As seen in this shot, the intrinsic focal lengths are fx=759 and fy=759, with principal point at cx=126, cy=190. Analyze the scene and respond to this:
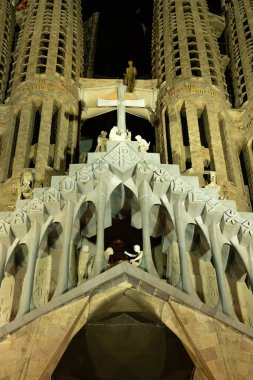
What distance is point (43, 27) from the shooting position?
2866 centimetres

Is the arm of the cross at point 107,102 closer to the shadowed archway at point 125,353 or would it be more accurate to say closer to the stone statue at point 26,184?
the stone statue at point 26,184

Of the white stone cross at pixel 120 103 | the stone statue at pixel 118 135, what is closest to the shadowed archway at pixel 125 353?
the stone statue at pixel 118 135

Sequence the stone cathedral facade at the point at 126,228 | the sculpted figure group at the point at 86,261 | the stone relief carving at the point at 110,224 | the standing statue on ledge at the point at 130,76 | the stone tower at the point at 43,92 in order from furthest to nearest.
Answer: the standing statue on ledge at the point at 130,76 → the stone tower at the point at 43,92 → the stone relief carving at the point at 110,224 → the sculpted figure group at the point at 86,261 → the stone cathedral facade at the point at 126,228

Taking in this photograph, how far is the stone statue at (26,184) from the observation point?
60.6 ft

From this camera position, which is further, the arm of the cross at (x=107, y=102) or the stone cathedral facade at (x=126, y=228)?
the arm of the cross at (x=107, y=102)

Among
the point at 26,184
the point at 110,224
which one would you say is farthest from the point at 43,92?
the point at 110,224

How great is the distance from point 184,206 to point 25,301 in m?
4.28

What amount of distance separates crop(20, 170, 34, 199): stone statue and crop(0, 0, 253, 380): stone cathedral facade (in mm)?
62

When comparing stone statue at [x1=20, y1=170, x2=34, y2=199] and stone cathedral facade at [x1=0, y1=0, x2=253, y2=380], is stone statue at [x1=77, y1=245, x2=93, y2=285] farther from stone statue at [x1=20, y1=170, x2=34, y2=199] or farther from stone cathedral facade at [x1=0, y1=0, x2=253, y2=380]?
stone statue at [x1=20, y1=170, x2=34, y2=199]

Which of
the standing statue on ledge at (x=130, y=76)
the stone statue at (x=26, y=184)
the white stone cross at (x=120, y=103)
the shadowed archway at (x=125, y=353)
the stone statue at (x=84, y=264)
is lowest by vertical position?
the shadowed archway at (x=125, y=353)

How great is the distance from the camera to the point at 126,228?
63.1ft

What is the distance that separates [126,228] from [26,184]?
9.03 ft

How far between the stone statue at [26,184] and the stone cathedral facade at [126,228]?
6cm

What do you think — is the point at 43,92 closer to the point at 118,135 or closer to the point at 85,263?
the point at 118,135
